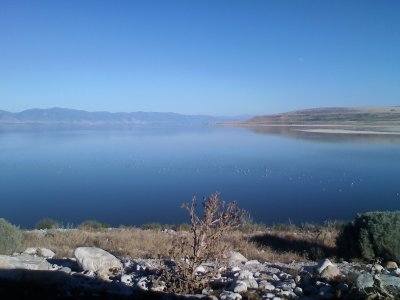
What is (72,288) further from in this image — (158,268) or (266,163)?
(266,163)

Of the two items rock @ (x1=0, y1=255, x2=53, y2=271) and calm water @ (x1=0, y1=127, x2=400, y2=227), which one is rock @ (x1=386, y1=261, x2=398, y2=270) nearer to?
rock @ (x1=0, y1=255, x2=53, y2=271)

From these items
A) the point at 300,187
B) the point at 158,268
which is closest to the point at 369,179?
the point at 300,187

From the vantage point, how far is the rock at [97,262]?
228 inches

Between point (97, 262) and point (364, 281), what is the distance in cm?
353

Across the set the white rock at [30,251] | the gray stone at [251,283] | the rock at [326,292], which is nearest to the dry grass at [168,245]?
the white rock at [30,251]

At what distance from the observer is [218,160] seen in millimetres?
39812

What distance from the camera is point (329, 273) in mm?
5383

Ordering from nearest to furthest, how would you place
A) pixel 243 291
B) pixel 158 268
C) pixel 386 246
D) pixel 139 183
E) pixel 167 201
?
pixel 243 291, pixel 158 268, pixel 386 246, pixel 167 201, pixel 139 183

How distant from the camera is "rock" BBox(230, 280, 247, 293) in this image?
16.3ft

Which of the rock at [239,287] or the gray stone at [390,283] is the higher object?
the gray stone at [390,283]

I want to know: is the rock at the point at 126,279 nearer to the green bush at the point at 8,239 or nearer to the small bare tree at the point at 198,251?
the small bare tree at the point at 198,251

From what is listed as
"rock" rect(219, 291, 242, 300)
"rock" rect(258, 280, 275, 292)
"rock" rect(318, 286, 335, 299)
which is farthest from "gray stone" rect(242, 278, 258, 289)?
"rock" rect(318, 286, 335, 299)

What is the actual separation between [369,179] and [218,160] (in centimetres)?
1491

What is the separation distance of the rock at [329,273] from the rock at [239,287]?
109 centimetres
